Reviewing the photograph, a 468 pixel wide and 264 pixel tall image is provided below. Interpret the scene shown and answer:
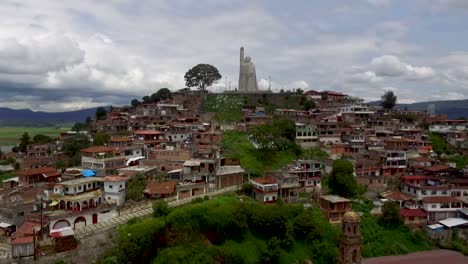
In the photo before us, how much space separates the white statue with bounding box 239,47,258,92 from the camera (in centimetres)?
9181

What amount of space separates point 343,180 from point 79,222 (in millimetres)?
26805

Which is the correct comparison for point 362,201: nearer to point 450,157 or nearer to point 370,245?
point 370,245

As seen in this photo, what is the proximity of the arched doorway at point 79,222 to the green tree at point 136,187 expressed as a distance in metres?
5.69

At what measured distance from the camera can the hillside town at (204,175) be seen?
36.3 metres

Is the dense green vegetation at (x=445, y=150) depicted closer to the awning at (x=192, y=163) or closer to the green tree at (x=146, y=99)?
the awning at (x=192, y=163)

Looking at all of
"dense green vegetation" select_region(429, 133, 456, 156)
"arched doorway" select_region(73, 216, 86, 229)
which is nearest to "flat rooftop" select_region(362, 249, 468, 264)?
"dense green vegetation" select_region(429, 133, 456, 156)

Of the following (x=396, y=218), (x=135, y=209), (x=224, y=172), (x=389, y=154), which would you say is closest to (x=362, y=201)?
(x=396, y=218)

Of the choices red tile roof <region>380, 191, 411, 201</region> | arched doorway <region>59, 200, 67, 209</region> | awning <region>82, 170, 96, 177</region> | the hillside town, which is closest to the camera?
the hillside town

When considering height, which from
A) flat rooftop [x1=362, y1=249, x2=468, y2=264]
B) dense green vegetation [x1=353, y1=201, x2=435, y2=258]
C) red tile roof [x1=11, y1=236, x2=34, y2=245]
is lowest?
flat rooftop [x1=362, y1=249, x2=468, y2=264]

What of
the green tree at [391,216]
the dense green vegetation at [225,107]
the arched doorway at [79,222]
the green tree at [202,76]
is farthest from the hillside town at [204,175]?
the green tree at [202,76]

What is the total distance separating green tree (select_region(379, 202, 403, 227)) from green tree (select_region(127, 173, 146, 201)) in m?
24.7

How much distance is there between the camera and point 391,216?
4134 centimetres

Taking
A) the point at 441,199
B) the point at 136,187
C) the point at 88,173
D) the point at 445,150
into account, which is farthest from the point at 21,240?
the point at 445,150

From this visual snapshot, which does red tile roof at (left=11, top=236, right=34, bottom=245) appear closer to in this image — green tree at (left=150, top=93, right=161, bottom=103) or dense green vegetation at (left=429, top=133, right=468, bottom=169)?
dense green vegetation at (left=429, top=133, right=468, bottom=169)
